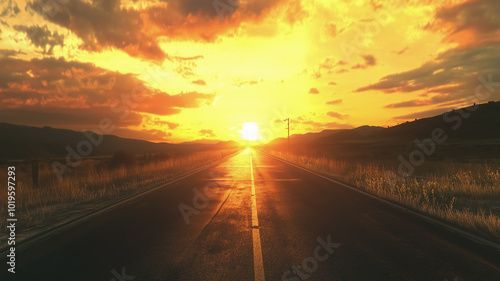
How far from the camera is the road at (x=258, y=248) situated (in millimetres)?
4020

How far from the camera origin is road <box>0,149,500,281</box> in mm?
4020

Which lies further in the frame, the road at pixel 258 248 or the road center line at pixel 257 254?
the road at pixel 258 248

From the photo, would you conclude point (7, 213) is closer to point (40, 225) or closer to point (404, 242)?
point (40, 225)

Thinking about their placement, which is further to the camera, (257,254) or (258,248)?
(258,248)

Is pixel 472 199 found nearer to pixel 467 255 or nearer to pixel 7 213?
pixel 467 255

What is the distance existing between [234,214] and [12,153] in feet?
366

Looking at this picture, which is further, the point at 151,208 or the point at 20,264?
the point at 151,208

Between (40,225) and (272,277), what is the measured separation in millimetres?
6380

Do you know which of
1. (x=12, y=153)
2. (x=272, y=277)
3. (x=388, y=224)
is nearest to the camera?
(x=272, y=277)

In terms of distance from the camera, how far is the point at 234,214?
25.8 ft

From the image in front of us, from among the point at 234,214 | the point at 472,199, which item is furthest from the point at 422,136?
the point at 234,214

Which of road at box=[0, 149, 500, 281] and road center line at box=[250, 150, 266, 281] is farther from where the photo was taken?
road at box=[0, 149, 500, 281]

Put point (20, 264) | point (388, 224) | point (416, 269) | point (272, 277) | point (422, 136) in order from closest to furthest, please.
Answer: point (272, 277), point (416, 269), point (20, 264), point (388, 224), point (422, 136)

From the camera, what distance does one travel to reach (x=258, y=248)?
5016 millimetres
